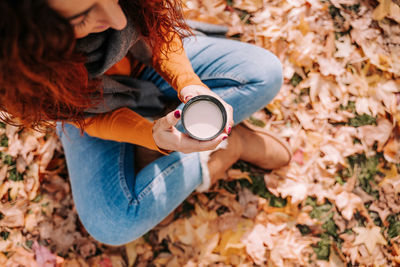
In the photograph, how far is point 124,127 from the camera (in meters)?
1.20

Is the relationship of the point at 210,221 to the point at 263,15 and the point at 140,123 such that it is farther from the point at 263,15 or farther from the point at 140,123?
the point at 263,15

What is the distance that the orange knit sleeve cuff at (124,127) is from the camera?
117 cm

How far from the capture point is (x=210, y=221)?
1787mm

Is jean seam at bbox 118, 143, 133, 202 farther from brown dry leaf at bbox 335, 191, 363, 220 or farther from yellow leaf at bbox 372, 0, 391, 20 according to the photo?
yellow leaf at bbox 372, 0, 391, 20

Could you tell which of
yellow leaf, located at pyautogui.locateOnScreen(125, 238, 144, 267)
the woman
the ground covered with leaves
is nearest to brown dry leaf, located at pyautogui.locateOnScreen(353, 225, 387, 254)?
the ground covered with leaves

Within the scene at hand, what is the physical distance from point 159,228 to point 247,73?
112 cm

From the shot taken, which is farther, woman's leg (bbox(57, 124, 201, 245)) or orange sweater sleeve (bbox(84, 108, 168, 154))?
woman's leg (bbox(57, 124, 201, 245))

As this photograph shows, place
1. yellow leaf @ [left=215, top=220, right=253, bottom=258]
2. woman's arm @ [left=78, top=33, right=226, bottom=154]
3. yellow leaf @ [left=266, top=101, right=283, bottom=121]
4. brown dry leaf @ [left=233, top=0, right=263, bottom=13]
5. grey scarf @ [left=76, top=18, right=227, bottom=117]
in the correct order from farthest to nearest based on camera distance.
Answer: brown dry leaf @ [left=233, top=0, right=263, bottom=13]
yellow leaf @ [left=266, top=101, right=283, bottom=121]
yellow leaf @ [left=215, top=220, right=253, bottom=258]
woman's arm @ [left=78, top=33, right=226, bottom=154]
grey scarf @ [left=76, top=18, right=227, bottom=117]

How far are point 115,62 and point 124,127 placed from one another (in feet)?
0.94

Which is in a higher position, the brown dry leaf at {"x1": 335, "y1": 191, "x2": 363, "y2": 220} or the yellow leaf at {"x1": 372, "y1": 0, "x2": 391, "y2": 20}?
the yellow leaf at {"x1": 372, "y1": 0, "x2": 391, "y2": 20}

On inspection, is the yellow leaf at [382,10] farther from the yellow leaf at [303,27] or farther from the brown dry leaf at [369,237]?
the brown dry leaf at [369,237]

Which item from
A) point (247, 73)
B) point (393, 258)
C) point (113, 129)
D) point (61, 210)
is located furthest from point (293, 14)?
point (61, 210)

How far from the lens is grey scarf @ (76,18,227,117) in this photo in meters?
0.98

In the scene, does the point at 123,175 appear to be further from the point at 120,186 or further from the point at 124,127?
the point at 124,127
